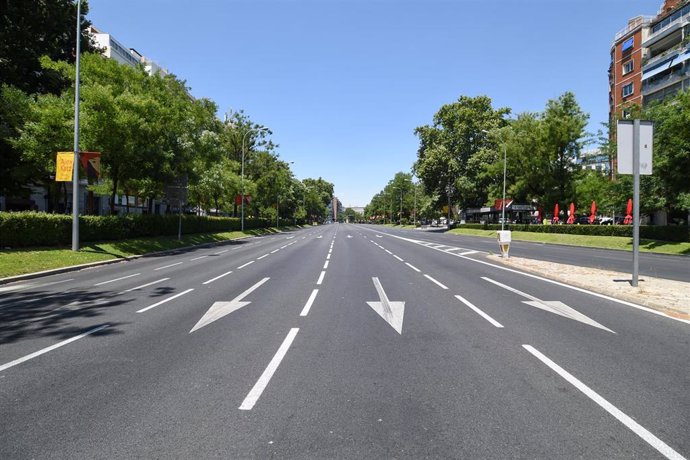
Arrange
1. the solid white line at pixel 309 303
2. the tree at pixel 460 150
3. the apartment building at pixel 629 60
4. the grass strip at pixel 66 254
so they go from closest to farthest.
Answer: the solid white line at pixel 309 303 < the grass strip at pixel 66 254 < the apartment building at pixel 629 60 < the tree at pixel 460 150

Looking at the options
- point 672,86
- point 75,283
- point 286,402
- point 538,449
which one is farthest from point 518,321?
point 672,86

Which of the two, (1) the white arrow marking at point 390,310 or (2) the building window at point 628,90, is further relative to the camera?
(2) the building window at point 628,90

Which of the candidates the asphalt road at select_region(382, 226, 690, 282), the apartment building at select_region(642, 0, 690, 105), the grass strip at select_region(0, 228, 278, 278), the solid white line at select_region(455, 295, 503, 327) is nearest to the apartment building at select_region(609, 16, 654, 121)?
the apartment building at select_region(642, 0, 690, 105)

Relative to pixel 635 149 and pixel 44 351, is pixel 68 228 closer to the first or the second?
pixel 44 351

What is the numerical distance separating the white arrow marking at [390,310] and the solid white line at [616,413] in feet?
7.59

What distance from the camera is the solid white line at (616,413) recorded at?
3.12m

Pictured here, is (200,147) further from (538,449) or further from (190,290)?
(538,449)

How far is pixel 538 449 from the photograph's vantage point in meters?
3.12

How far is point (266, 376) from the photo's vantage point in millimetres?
4602

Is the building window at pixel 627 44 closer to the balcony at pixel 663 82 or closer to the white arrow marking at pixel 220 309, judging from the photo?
the balcony at pixel 663 82

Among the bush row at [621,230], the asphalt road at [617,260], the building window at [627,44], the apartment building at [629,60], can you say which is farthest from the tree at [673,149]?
the building window at [627,44]

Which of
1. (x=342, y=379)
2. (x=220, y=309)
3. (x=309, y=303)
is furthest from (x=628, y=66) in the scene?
(x=342, y=379)

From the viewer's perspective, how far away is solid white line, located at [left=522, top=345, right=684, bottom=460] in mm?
3119

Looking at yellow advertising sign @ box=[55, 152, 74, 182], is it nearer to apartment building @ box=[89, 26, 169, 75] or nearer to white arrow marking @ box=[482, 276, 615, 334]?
white arrow marking @ box=[482, 276, 615, 334]
